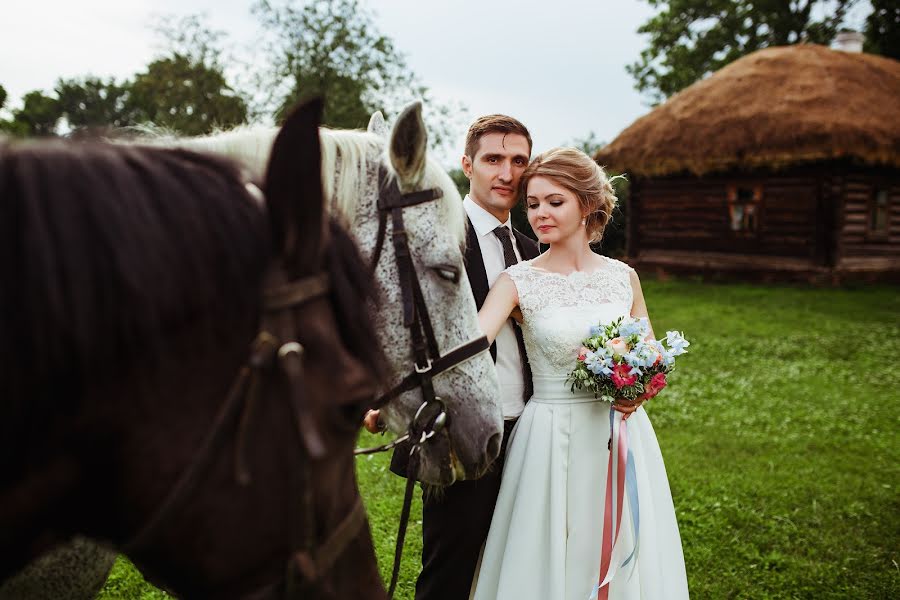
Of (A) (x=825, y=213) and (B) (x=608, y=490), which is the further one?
(A) (x=825, y=213)

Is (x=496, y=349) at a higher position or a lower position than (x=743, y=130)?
lower

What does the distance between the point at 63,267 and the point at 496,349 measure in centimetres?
230

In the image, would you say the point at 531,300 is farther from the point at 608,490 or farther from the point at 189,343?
the point at 189,343

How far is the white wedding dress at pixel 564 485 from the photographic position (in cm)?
279

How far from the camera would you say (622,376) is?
2.65 meters

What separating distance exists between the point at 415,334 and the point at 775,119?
57.1 feet

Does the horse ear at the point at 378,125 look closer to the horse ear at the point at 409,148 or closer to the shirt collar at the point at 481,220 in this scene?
the horse ear at the point at 409,148

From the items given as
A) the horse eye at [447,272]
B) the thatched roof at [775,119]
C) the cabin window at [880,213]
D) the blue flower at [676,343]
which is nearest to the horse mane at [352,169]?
the horse eye at [447,272]

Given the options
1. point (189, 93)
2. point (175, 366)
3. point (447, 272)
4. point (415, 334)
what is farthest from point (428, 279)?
point (189, 93)

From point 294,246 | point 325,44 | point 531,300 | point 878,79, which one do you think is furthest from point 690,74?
point 294,246

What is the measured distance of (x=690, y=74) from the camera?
2892 centimetres

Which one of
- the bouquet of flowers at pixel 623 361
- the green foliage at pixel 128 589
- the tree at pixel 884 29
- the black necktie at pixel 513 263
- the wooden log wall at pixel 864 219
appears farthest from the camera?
the tree at pixel 884 29

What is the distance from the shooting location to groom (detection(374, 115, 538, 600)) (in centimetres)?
282

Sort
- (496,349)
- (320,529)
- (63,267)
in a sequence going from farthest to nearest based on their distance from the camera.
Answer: (496,349) → (320,529) → (63,267)
